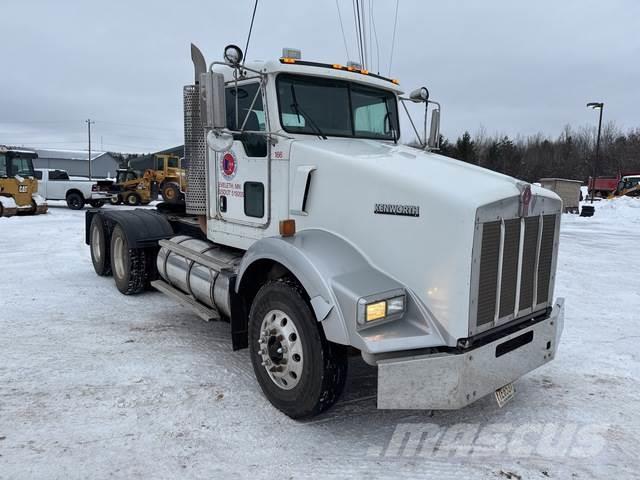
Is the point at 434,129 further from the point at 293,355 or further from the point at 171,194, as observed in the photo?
the point at 171,194

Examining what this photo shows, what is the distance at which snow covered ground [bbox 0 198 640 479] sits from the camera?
3.08 m

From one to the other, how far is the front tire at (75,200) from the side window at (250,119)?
22.0m

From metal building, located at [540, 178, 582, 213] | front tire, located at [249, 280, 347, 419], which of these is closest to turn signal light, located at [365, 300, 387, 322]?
front tire, located at [249, 280, 347, 419]

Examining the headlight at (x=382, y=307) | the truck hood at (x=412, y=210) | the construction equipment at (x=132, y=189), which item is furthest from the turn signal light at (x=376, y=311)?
the construction equipment at (x=132, y=189)

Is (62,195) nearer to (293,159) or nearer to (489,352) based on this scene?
(293,159)

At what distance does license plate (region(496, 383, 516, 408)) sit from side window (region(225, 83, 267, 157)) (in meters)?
2.67

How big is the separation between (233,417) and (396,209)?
6.25 feet

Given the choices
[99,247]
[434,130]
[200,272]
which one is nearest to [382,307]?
[200,272]

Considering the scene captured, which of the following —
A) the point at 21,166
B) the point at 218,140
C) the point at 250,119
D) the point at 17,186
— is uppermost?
the point at 250,119

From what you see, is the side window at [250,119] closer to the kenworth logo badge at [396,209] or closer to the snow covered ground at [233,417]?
the kenworth logo badge at [396,209]

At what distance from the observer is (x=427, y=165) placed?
368 cm

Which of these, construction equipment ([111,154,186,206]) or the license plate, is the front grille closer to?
the license plate

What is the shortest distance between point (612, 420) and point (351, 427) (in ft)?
6.38

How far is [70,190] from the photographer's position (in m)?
24.0
